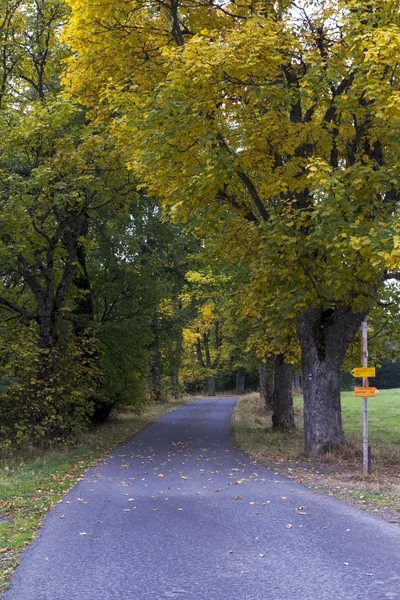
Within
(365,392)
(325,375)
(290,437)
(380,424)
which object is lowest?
(380,424)

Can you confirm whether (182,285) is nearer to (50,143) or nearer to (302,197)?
(50,143)

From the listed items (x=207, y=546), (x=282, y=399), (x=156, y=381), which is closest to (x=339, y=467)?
(x=207, y=546)

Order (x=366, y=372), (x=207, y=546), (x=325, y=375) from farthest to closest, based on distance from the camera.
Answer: (x=325, y=375) → (x=366, y=372) → (x=207, y=546)

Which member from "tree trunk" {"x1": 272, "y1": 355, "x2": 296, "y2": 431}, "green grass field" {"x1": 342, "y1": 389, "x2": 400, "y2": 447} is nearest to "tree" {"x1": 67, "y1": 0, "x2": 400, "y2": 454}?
"tree trunk" {"x1": 272, "y1": 355, "x2": 296, "y2": 431}

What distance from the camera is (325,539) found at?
643 centimetres

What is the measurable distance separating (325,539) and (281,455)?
757cm

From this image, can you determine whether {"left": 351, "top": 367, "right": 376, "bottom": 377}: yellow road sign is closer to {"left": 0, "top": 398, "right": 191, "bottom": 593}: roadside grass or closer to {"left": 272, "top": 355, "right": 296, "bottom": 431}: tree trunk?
{"left": 0, "top": 398, "right": 191, "bottom": 593}: roadside grass

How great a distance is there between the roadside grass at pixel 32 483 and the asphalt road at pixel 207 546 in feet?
0.64

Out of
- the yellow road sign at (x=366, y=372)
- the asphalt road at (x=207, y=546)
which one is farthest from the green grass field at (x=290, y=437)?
the asphalt road at (x=207, y=546)

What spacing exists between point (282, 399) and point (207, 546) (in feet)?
47.9

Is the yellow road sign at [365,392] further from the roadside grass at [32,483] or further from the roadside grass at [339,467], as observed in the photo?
the roadside grass at [32,483]

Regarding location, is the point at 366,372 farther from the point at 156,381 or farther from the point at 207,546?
the point at 156,381

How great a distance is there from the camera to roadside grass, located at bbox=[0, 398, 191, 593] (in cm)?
659

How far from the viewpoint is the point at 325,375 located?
13.4 metres
